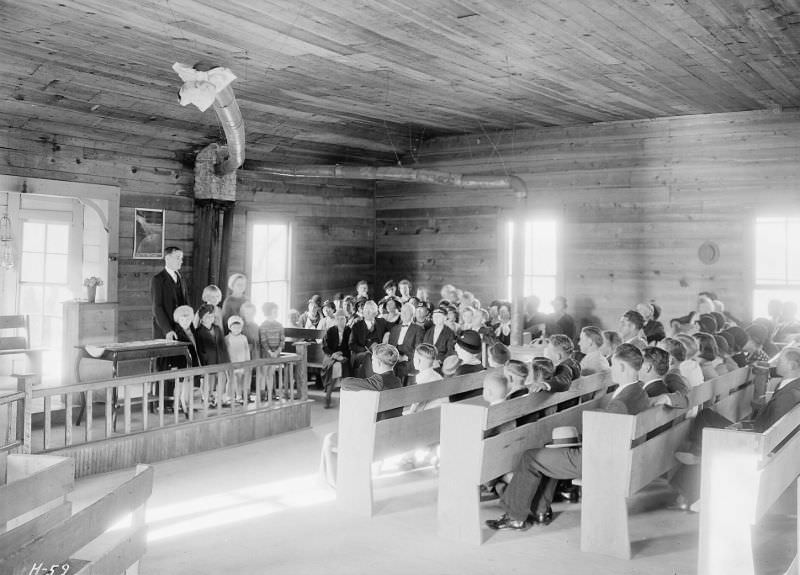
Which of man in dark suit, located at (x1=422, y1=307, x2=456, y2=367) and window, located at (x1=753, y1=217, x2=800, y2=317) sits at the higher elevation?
window, located at (x1=753, y1=217, x2=800, y2=317)

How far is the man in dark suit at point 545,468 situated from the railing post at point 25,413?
127 inches

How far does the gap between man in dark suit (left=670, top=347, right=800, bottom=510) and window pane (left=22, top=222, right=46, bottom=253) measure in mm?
7534

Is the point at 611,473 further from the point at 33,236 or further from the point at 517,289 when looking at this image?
the point at 33,236

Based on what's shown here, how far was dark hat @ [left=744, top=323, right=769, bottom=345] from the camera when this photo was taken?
848 centimetres

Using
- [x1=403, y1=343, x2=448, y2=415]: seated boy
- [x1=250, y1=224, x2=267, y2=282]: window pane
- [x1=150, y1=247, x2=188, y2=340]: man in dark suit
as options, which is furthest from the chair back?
[x1=403, y1=343, x2=448, y2=415]: seated boy

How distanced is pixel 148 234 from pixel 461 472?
665 cm

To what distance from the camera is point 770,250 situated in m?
10.9

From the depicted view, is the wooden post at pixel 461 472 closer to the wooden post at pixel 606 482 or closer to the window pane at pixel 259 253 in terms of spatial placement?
the wooden post at pixel 606 482

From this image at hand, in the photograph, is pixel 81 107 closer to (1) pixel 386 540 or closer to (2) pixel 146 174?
(2) pixel 146 174

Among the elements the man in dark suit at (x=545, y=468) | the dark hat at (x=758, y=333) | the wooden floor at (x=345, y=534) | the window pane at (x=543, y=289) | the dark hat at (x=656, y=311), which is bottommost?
the wooden floor at (x=345, y=534)

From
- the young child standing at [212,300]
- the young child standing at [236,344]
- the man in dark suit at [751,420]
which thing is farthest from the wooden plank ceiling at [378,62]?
the man in dark suit at [751,420]

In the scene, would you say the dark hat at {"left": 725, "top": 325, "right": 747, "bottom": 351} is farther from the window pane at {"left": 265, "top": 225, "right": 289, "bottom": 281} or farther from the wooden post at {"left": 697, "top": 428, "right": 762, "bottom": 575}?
the window pane at {"left": 265, "top": 225, "right": 289, "bottom": 281}

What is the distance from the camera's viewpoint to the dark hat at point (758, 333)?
848 centimetres

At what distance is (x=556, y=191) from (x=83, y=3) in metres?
7.95
